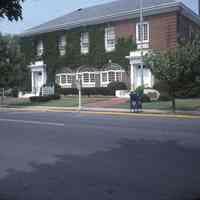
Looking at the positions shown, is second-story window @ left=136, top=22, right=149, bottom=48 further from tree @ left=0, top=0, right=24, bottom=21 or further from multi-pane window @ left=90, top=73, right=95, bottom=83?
tree @ left=0, top=0, right=24, bottom=21

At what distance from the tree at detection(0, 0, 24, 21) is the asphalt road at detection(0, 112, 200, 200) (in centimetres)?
290

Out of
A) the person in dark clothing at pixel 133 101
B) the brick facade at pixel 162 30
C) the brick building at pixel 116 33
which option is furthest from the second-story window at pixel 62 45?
the person in dark clothing at pixel 133 101

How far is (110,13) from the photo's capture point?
35.8 meters

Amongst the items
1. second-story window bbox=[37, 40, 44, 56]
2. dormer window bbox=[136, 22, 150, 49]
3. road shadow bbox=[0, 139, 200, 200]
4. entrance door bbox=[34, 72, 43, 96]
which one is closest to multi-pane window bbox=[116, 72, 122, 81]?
dormer window bbox=[136, 22, 150, 49]

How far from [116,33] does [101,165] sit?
28141 millimetres

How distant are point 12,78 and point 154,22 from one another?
13.7 metres

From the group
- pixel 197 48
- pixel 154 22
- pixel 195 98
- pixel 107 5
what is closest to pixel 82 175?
pixel 197 48

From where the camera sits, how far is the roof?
32.3 meters

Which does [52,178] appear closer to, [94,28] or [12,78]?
[12,78]

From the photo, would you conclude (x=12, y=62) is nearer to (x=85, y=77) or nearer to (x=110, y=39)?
(x=85, y=77)

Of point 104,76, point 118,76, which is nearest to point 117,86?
point 118,76

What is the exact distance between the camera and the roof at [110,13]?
32344mm

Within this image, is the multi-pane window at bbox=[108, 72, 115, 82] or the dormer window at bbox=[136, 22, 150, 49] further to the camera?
the multi-pane window at bbox=[108, 72, 115, 82]

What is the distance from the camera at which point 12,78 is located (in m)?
30.7
